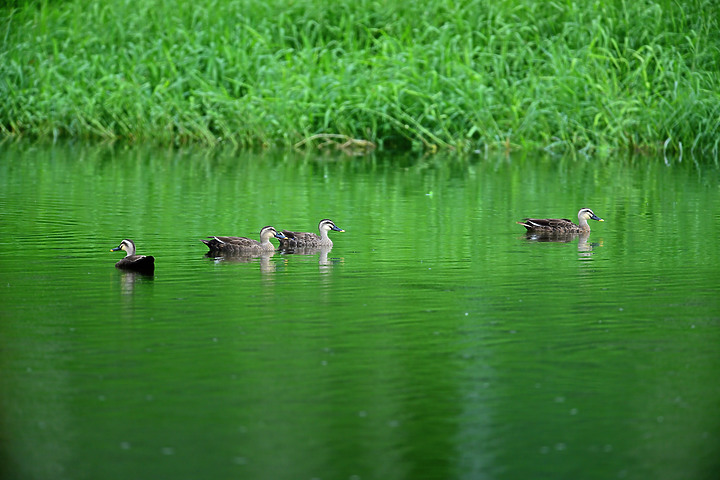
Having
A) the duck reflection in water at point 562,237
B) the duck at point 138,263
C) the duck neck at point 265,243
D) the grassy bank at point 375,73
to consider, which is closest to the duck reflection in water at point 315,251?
the duck neck at point 265,243

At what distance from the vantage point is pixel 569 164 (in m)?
22.8

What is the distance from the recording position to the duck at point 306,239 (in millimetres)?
13578

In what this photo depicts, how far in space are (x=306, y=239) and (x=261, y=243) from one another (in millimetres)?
460

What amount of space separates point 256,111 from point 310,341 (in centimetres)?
1710

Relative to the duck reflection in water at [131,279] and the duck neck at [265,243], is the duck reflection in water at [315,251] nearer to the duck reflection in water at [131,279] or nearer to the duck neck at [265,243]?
the duck neck at [265,243]

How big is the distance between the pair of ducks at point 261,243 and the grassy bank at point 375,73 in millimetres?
→ 10877

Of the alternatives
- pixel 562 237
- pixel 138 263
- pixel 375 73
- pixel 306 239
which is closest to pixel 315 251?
pixel 306 239

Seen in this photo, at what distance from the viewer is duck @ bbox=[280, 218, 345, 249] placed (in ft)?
44.5

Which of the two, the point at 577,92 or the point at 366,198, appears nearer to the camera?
the point at 366,198

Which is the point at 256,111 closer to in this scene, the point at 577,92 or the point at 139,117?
the point at 139,117

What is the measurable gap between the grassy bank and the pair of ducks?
35.7ft

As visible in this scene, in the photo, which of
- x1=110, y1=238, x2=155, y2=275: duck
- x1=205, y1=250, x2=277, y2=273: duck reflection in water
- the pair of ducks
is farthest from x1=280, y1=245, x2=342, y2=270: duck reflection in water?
x1=110, y1=238, x2=155, y2=275: duck

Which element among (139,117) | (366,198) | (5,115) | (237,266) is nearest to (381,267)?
(237,266)

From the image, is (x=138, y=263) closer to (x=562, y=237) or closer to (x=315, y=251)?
(x=315, y=251)
